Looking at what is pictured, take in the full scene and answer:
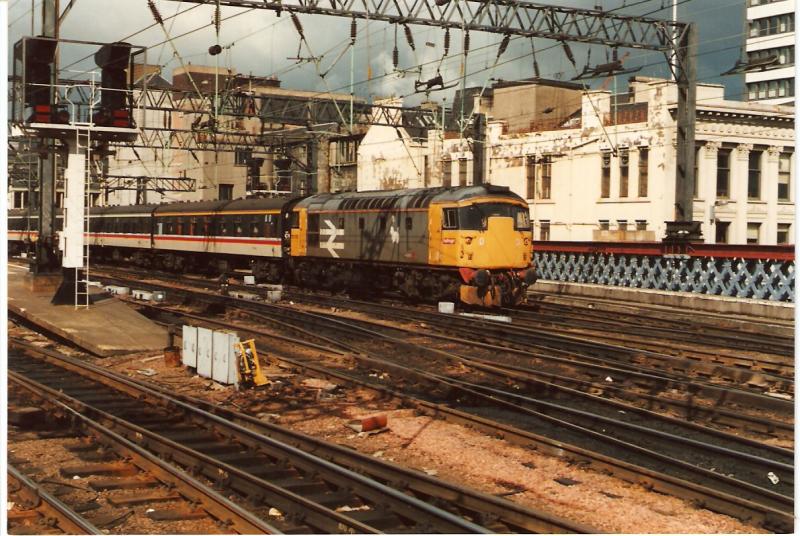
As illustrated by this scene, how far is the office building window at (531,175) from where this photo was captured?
45.7 meters

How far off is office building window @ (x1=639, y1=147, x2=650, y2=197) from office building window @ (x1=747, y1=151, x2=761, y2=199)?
446 centimetres

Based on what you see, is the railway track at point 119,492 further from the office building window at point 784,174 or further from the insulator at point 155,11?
the office building window at point 784,174

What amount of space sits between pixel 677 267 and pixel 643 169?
39.3ft

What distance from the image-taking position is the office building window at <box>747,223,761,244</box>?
3875 cm

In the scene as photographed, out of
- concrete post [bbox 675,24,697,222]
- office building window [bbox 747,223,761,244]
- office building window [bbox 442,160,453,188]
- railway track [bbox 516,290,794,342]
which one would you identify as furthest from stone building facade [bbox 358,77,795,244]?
railway track [bbox 516,290,794,342]

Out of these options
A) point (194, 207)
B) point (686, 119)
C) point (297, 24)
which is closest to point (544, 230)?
point (686, 119)

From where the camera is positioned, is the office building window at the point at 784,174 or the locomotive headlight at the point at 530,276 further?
the office building window at the point at 784,174

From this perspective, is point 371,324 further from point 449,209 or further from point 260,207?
point 260,207

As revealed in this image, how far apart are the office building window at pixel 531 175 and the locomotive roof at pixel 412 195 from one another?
54.5ft

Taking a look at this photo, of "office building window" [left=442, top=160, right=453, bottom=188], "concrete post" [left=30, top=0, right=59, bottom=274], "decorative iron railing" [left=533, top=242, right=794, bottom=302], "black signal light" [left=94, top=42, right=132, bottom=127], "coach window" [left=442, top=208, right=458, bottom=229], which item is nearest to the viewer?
"black signal light" [left=94, top=42, right=132, bottom=127]

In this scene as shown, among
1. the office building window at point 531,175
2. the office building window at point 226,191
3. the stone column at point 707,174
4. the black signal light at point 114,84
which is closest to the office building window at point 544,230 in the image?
the office building window at point 531,175

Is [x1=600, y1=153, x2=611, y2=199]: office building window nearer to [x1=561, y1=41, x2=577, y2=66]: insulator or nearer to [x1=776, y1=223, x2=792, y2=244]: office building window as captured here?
[x1=776, y1=223, x2=792, y2=244]: office building window

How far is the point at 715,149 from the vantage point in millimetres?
39375

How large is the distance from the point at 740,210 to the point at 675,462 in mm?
32117
